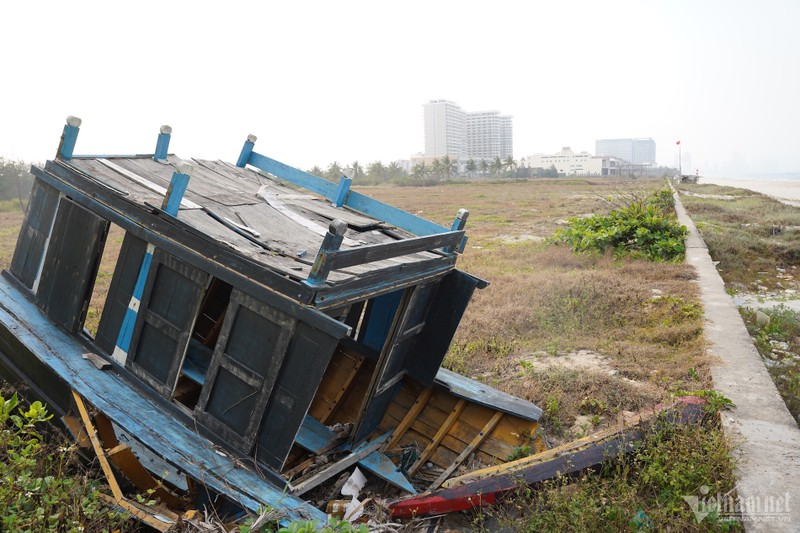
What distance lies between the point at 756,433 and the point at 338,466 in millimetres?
3473

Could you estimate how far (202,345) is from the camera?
18.7ft

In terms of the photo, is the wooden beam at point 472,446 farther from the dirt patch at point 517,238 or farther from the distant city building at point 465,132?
the distant city building at point 465,132

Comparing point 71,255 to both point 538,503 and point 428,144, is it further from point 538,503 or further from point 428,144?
point 428,144

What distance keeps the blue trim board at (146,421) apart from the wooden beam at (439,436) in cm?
160

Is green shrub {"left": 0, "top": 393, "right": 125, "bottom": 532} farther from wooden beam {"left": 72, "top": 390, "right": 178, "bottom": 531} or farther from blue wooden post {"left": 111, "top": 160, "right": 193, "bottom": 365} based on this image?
blue wooden post {"left": 111, "top": 160, "right": 193, "bottom": 365}

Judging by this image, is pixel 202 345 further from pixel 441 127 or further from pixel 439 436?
Answer: pixel 441 127

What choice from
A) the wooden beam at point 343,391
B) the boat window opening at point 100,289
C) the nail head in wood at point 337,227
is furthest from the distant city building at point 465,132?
the nail head in wood at point 337,227

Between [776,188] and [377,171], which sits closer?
[776,188]

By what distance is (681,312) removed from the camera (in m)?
8.24

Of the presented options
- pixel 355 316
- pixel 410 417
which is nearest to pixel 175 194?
pixel 355 316

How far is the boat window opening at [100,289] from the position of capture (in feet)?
26.6

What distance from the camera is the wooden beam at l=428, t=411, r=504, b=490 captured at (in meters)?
4.99

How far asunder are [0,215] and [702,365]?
1173 inches

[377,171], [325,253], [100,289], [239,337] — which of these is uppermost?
[377,171]
